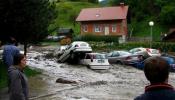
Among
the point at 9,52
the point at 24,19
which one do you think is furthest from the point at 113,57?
the point at 9,52

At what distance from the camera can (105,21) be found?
314 ft

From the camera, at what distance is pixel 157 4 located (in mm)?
102812

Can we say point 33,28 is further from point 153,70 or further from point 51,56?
point 51,56

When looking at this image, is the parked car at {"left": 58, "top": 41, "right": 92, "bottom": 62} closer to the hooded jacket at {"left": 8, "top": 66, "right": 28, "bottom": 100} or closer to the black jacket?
the hooded jacket at {"left": 8, "top": 66, "right": 28, "bottom": 100}

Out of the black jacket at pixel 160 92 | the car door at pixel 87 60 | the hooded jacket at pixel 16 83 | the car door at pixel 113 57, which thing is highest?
the black jacket at pixel 160 92

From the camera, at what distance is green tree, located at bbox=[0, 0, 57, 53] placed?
81.3ft

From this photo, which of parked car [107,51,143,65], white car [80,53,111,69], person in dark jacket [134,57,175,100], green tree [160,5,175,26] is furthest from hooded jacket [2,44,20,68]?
green tree [160,5,175,26]

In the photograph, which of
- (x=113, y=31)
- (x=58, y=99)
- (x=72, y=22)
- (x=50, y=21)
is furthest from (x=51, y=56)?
(x=72, y=22)

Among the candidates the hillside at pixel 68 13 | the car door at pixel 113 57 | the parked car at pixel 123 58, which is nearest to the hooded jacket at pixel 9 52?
the parked car at pixel 123 58

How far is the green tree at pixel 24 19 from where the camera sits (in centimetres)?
2478

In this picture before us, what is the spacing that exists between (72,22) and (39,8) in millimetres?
96760

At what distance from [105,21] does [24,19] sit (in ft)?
231

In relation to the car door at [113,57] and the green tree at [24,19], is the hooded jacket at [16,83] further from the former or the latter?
the car door at [113,57]

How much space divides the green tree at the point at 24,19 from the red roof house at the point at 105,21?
63.1 m
